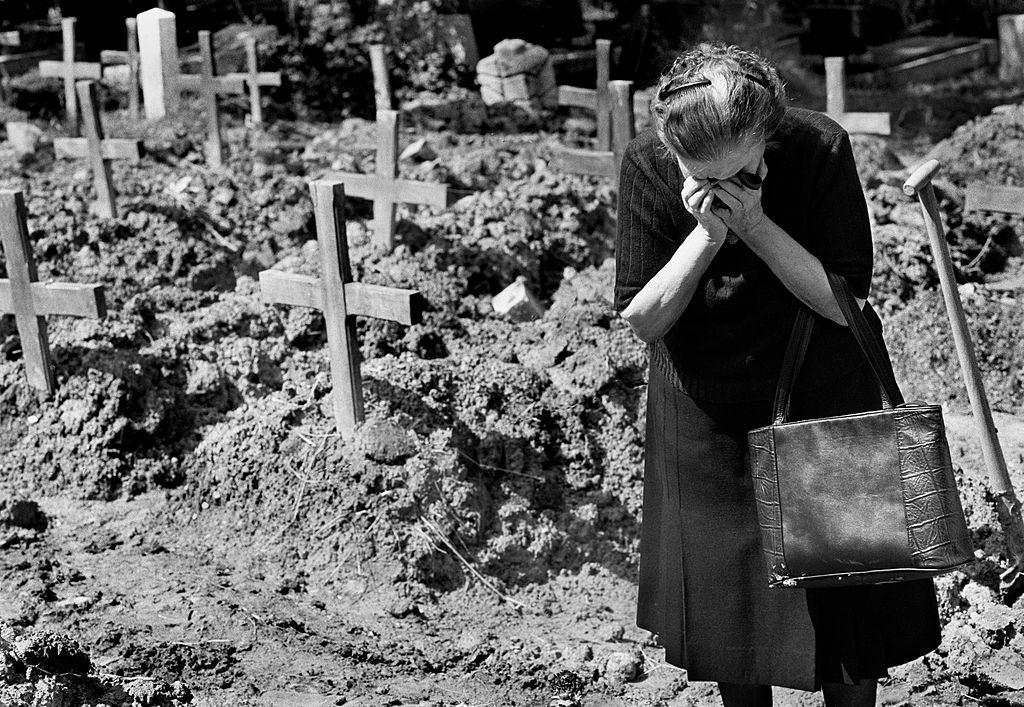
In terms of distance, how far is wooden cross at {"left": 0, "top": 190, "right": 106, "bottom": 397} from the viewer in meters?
4.83

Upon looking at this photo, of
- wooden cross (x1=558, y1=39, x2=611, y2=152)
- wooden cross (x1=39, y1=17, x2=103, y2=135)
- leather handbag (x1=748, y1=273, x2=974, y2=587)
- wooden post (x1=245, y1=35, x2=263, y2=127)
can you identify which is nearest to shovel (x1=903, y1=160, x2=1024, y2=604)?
leather handbag (x1=748, y1=273, x2=974, y2=587)

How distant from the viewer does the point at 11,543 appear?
4375mm

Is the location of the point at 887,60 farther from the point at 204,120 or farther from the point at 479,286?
the point at 479,286

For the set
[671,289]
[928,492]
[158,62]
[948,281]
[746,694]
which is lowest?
[746,694]

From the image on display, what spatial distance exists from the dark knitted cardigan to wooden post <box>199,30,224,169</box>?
620cm

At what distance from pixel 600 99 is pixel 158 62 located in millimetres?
4478

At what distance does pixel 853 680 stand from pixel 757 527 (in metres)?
0.37

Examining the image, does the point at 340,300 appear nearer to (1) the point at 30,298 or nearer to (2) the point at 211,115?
(1) the point at 30,298

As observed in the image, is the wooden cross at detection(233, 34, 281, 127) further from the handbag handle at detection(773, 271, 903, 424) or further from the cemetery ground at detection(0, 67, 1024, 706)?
the handbag handle at detection(773, 271, 903, 424)

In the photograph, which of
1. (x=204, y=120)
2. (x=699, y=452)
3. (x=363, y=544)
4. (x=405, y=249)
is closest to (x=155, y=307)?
(x=405, y=249)

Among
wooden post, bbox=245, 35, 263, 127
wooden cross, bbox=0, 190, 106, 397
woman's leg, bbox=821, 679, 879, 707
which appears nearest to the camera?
woman's leg, bbox=821, 679, 879, 707

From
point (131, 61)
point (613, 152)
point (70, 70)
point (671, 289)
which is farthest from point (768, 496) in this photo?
point (131, 61)

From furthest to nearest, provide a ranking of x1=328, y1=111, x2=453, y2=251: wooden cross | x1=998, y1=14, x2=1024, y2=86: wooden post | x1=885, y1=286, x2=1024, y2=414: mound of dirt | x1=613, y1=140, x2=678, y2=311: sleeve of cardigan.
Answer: x1=998, y1=14, x2=1024, y2=86: wooden post → x1=328, y1=111, x2=453, y2=251: wooden cross → x1=885, y1=286, x2=1024, y2=414: mound of dirt → x1=613, y1=140, x2=678, y2=311: sleeve of cardigan

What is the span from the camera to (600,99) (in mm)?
7652
